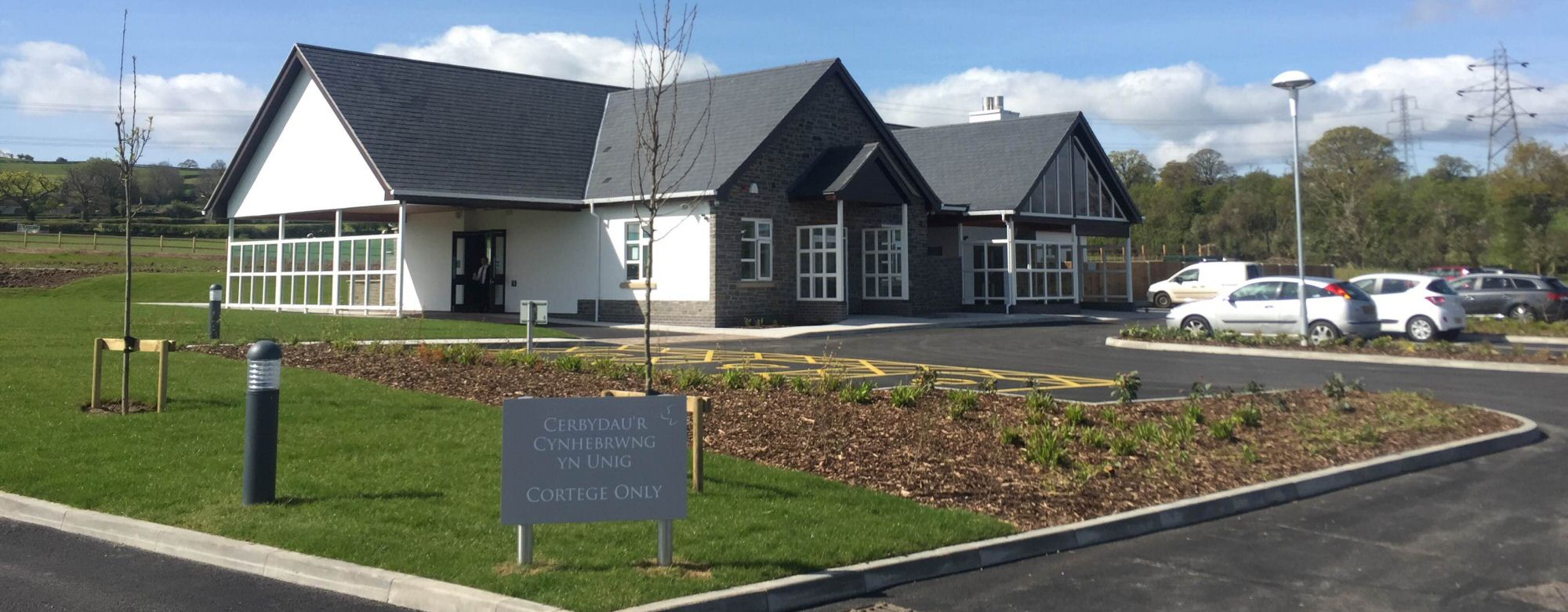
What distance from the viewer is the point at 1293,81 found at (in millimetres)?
21750

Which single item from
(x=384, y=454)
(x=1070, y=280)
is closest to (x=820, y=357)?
(x=384, y=454)

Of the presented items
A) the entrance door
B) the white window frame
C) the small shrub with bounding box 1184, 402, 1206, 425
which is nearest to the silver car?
the white window frame

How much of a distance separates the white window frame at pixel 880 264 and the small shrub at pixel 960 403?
2021 cm

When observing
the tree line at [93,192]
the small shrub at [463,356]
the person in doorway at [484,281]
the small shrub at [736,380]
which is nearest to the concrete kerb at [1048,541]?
the small shrub at [736,380]

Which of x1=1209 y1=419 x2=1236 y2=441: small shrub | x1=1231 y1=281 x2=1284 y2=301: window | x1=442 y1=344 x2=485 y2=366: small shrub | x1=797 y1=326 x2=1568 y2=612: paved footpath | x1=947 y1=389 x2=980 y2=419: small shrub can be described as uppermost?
x1=1231 y1=281 x2=1284 y2=301: window

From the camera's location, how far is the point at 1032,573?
7293mm

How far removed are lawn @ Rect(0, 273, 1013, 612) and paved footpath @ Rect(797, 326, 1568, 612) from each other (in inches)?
28.7

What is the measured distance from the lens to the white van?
39.2 m

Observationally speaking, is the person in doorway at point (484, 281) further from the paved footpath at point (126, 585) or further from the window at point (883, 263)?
the paved footpath at point (126, 585)

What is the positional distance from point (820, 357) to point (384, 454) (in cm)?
1099

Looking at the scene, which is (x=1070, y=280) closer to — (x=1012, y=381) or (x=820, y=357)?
(x=820, y=357)

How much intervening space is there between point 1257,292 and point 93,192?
7380 centimetres

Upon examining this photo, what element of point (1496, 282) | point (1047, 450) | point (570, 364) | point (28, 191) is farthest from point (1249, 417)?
point (28, 191)

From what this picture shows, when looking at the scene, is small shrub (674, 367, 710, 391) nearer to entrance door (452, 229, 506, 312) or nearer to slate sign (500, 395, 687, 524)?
slate sign (500, 395, 687, 524)
